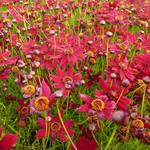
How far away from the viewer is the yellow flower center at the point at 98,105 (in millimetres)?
906

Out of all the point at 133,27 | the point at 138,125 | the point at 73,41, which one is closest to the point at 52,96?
the point at 138,125

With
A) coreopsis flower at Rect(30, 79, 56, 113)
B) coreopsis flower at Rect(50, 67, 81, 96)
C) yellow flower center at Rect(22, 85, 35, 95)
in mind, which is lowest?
coreopsis flower at Rect(50, 67, 81, 96)

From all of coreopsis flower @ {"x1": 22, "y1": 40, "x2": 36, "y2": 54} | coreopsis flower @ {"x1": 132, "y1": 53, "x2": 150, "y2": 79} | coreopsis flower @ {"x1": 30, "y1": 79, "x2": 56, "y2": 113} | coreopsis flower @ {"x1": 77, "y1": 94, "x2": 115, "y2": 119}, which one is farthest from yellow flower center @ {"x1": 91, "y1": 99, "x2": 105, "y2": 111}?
coreopsis flower @ {"x1": 22, "y1": 40, "x2": 36, "y2": 54}

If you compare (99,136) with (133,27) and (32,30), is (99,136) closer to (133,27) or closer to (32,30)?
(32,30)

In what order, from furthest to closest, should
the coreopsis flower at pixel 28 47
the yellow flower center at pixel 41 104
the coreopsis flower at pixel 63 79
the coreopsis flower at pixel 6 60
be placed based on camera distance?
the coreopsis flower at pixel 28 47
the coreopsis flower at pixel 6 60
the coreopsis flower at pixel 63 79
the yellow flower center at pixel 41 104

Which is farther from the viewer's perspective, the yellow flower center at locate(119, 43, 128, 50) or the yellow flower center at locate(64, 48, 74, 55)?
the yellow flower center at locate(119, 43, 128, 50)

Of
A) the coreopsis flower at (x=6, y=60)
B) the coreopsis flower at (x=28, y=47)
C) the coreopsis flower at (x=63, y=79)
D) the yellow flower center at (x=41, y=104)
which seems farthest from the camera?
the coreopsis flower at (x=28, y=47)

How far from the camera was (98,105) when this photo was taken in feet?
2.99

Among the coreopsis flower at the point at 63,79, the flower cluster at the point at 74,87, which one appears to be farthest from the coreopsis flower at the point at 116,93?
the coreopsis flower at the point at 63,79

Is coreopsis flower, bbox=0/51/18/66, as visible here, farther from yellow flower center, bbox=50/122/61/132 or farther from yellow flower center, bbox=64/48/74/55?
yellow flower center, bbox=50/122/61/132

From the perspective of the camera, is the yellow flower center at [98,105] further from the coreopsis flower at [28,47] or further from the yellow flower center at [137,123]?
the coreopsis flower at [28,47]

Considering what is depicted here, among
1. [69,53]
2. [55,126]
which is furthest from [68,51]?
[55,126]

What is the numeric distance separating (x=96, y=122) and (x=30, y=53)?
411mm

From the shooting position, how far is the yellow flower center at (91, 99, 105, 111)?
2.97 feet
